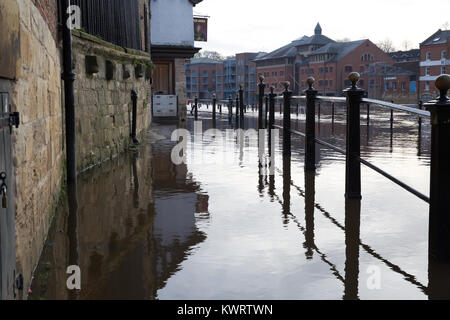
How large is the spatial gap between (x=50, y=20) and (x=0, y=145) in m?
3.94

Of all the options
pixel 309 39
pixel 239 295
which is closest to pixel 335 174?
pixel 239 295

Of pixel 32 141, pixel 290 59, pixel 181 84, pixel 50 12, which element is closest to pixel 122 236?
pixel 32 141

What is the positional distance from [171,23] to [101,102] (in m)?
18.7

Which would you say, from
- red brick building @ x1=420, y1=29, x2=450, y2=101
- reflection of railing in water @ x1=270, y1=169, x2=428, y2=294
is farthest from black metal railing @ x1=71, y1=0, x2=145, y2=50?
red brick building @ x1=420, y1=29, x2=450, y2=101

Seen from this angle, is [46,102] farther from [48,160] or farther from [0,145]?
[0,145]

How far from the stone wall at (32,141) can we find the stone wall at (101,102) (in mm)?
2540

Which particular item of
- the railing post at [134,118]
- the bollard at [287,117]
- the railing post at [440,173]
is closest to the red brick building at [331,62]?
the railing post at [134,118]

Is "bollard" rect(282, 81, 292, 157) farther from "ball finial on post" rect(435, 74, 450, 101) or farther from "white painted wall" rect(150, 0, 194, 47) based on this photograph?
"white painted wall" rect(150, 0, 194, 47)

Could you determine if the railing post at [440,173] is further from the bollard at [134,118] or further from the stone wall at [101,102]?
the bollard at [134,118]

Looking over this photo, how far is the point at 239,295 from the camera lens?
10.8 feet

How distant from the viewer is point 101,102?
9188 millimetres

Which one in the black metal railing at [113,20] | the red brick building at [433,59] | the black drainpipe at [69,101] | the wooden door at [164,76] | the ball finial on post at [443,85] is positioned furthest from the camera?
the red brick building at [433,59]

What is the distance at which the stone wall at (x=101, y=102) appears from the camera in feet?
26.2

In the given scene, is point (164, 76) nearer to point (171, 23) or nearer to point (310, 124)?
point (171, 23)
